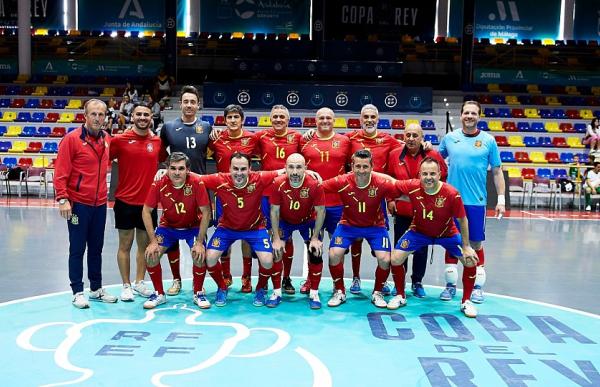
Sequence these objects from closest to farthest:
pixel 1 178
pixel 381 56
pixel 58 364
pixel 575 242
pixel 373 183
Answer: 1. pixel 58 364
2. pixel 373 183
3. pixel 575 242
4. pixel 1 178
5. pixel 381 56

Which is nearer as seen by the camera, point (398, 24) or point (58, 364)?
point (58, 364)

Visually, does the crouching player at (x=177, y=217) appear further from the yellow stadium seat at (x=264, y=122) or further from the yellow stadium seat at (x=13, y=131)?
the yellow stadium seat at (x=13, y=131)

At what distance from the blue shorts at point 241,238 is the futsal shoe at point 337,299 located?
28.6 inches

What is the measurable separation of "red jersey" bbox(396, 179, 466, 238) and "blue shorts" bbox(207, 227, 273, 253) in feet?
4.23

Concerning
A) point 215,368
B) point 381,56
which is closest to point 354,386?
point 215,368

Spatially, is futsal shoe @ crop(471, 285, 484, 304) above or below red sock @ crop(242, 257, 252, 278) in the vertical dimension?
below

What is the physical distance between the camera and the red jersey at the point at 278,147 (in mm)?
6324

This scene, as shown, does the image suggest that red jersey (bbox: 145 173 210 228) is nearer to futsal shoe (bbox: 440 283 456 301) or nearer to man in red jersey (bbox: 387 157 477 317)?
man in red jersey (bbox: 387 157 477 317)

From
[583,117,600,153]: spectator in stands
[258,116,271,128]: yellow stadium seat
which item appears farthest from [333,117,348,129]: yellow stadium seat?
[583,117,600,153]: spectator in stands

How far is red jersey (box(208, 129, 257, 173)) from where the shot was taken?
626 centimetres

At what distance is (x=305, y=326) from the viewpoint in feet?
17.1

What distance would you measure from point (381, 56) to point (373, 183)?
529 inches

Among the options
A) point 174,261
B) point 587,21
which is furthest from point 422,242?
point 587,21

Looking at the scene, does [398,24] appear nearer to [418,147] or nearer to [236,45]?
[236,45]
